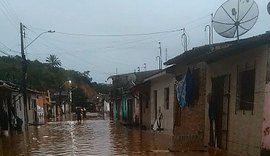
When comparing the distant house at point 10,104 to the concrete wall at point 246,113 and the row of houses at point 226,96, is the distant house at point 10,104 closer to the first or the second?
the row of houses at point 226,96

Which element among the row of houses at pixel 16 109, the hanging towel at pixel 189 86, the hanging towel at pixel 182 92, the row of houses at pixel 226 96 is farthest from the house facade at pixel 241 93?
the row of houses at pixel 16 109

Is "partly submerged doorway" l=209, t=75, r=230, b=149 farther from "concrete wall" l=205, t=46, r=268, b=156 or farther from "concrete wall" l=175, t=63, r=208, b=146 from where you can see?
"concrete wall" l=175, t=63, r=208, b=146

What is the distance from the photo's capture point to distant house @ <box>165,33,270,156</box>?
9875mm

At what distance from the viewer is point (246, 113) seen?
1103 centimetres

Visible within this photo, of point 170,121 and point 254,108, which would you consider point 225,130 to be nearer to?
point 254,108

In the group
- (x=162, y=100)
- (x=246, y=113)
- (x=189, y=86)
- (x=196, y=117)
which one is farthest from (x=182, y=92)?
(x=162, y=100)

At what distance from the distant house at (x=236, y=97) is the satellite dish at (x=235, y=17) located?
51 cm

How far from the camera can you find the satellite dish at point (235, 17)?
12.2 meters

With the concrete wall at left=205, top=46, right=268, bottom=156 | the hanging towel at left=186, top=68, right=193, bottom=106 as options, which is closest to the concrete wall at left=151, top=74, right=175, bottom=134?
the hanging towel at left=186, top=68, right=193, bottom=106

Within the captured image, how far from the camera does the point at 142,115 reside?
31.0 meters

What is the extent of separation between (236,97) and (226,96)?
851mm

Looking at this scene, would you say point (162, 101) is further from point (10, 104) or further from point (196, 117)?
point (10, 104)

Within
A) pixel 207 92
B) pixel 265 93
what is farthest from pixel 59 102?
pixel 265 93

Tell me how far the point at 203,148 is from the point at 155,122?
1100 centimetres
